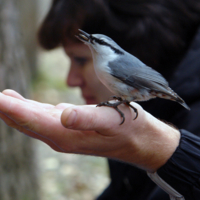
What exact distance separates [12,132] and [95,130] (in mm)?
1249

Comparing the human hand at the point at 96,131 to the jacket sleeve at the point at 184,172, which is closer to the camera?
the human hand at the point at 96,131

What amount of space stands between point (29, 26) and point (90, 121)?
5160 mm

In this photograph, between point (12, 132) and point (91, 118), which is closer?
point (91, 118)

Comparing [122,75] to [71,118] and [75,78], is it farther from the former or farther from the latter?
[75,78]

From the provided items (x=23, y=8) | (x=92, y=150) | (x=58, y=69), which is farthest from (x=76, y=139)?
(x=58, y=69)

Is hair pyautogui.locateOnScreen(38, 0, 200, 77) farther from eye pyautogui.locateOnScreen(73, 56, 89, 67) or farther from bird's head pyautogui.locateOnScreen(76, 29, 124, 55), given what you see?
bird's head pyautogui.locateOnScreen(76, 29, 124, 55)

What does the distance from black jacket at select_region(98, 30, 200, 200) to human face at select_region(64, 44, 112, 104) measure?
287mm

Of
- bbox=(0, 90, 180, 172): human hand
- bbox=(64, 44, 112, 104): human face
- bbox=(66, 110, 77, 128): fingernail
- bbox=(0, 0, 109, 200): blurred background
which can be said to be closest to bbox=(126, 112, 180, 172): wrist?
bbox=(0, 90, 180, 172): human hand

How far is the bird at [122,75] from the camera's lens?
0.99 metres

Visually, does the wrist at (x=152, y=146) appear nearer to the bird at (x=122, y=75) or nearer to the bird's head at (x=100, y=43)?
the bird at (x=122, y=75)

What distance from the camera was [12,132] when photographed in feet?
6.31

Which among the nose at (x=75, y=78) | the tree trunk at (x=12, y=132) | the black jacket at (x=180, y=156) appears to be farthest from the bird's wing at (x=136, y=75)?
the tree trunk at (x=12, y=132)

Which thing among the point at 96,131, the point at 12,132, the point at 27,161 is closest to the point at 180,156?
the point at 96,131

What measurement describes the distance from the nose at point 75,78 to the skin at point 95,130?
2.07ft
